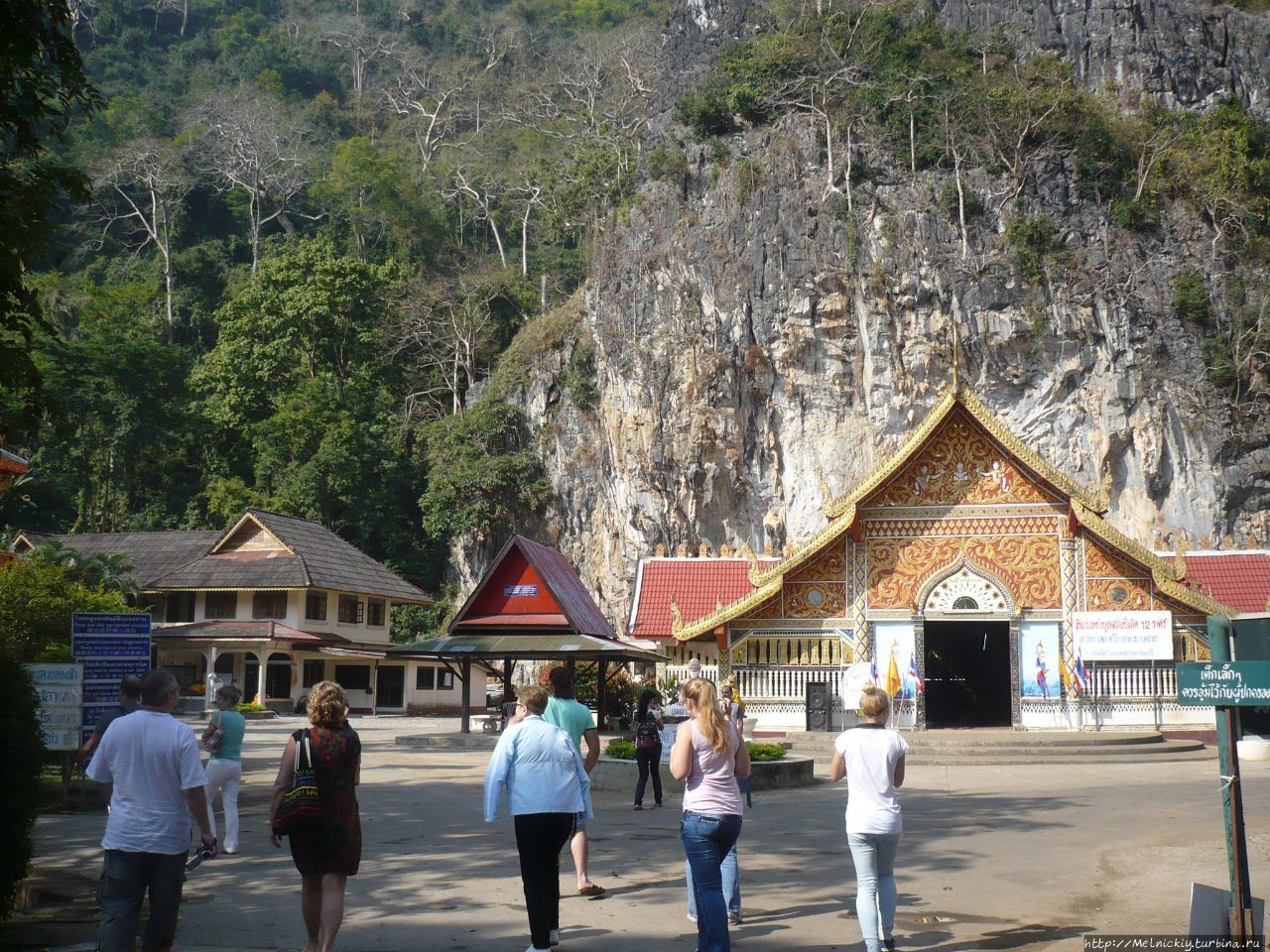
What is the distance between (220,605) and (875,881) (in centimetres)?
3994

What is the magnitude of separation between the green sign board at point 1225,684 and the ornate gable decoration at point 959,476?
17.1 meters

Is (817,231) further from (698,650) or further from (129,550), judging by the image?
(129,550)

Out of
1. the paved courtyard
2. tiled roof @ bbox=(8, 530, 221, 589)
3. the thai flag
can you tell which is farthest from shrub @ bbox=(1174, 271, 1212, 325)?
tiled roof @ bbox=(8, 530, 221, 589)

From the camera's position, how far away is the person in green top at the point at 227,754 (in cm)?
1051

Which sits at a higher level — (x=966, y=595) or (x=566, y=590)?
(x=566, y=590)

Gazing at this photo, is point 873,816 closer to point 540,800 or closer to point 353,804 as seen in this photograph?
point 540,800

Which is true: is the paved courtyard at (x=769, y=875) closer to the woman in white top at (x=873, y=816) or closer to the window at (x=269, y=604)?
the woman in white top at (x=873, y=816)

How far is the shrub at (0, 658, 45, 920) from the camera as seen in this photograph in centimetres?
715

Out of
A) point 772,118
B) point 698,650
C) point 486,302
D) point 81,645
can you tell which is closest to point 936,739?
point 698,650

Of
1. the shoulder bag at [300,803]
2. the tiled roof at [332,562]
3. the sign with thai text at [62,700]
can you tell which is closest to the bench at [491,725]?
the tiled roof at [332,562]

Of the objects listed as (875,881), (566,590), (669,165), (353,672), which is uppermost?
(669,165)

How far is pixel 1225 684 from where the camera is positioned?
6746 mm

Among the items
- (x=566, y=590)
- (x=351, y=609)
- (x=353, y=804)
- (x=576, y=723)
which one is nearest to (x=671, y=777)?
(x=576, y=723)

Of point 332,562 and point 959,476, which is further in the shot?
point 332,562
